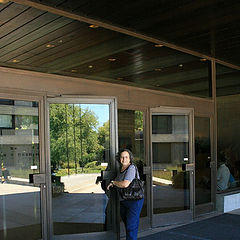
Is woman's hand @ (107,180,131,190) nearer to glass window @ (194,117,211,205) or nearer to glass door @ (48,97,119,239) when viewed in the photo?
glass door @ (48,97,119,239)

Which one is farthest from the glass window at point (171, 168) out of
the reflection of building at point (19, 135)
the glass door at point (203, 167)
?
the reflection of building at point (19, 135)

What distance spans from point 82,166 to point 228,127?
13.4ft

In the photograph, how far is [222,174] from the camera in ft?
24.1

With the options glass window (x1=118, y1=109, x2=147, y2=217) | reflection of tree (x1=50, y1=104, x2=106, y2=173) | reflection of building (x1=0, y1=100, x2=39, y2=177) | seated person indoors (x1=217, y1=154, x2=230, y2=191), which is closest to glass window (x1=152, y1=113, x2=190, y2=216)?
glass window (x1=118, y1=109, x2=147, y2=217)

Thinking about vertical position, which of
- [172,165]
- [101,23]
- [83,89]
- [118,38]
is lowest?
[172,165]

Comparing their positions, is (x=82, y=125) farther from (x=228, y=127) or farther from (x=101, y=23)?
(x=228, y=127)

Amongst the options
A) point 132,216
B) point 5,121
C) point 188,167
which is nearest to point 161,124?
point 188,167

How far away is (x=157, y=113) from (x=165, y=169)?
96 centimetres

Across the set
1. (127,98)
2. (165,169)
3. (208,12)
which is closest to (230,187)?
(165,169)

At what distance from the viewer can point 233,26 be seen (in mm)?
5449

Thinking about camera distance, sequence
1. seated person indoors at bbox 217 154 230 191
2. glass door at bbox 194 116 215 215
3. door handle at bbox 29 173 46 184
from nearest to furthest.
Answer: door handle at bbox 29 173 46 184 < glass door at bbox 194 116 215 215 < seated person indoors at bbox 217 154 230 191

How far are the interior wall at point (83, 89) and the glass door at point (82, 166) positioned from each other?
0.26m

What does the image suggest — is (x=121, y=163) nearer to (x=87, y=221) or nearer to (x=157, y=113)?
(x=87, y=221)

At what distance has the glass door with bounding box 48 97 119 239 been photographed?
15.1 feet
